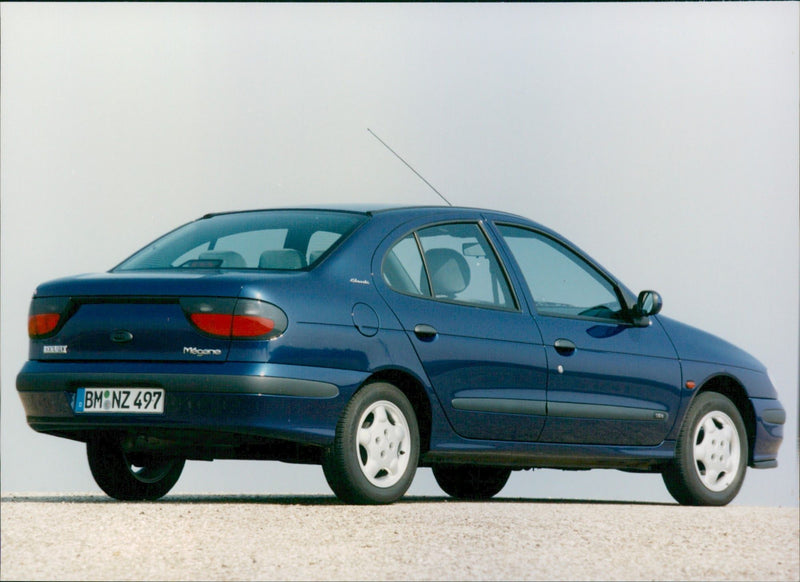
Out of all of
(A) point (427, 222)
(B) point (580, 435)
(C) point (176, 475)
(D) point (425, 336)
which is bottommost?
(C) point (176, 475)

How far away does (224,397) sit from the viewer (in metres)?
7.30

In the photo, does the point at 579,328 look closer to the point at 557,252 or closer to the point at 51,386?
the point at 557,252

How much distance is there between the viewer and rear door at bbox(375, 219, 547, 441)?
8180 millimetres

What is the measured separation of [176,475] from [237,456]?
1.45 meters

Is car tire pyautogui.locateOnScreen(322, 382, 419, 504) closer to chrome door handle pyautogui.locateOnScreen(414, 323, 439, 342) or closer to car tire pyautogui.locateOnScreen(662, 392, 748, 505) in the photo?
chrome door handle pyautogui.locateOnScreen(414, 323, 439, 342)

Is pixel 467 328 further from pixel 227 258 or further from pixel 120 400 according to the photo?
pixel 120 400

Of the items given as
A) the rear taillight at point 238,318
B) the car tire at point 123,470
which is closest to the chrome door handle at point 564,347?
the rear taillight at point 238,318

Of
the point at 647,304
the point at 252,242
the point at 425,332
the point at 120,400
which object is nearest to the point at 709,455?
the point at 647,304

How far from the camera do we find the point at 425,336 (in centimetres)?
812

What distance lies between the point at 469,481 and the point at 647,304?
6.22ft

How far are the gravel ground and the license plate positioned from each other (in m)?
0.50

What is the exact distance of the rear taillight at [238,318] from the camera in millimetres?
7367

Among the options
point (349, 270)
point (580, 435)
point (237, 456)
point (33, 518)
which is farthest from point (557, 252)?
point (33, 518)

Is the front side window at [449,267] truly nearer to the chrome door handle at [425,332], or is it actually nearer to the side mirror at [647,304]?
the chrome door handle at [425,332]
